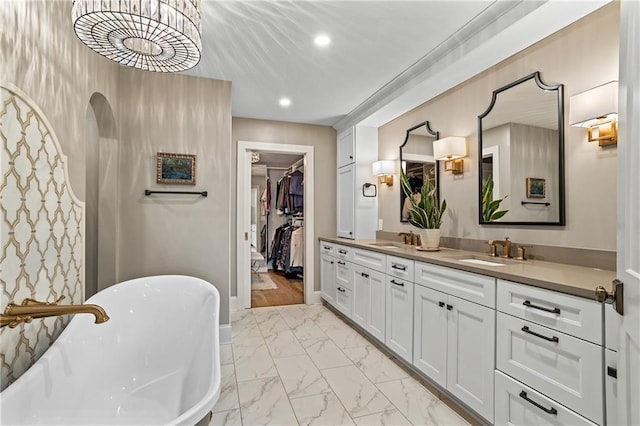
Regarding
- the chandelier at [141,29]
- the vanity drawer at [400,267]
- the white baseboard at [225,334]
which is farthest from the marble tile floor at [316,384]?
the chandelier at [141,29]

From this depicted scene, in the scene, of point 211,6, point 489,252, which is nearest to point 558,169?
point 489,252

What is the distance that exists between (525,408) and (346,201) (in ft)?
9.82

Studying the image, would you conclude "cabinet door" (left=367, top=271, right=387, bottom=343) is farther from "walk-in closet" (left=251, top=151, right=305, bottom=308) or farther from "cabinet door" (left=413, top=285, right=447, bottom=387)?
"walk-in closet" (left=251, top=151, right=305, bottom=308)

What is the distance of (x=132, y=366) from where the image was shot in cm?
193

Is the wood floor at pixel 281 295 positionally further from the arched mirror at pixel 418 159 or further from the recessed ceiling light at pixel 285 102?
the recessed ceiling light at pixel 285 102

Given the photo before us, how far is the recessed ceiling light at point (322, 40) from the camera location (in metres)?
2.32

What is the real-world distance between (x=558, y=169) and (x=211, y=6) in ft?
7.83

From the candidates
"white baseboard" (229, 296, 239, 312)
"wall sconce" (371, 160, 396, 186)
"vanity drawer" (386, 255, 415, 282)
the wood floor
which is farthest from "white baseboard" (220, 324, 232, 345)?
"wall sconce" (371, 160, 396, 186)

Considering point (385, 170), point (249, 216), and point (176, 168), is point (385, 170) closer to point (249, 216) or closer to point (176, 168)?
point (249, 216)

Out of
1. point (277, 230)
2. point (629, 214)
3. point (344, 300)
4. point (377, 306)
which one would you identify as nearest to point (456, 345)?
point (377, 306)

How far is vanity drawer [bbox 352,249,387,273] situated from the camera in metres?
2.82

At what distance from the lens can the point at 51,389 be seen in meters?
1.28

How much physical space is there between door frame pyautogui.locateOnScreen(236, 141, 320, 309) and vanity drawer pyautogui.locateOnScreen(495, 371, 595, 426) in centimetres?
296

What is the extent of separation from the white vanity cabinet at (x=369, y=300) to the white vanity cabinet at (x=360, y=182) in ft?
2.65
